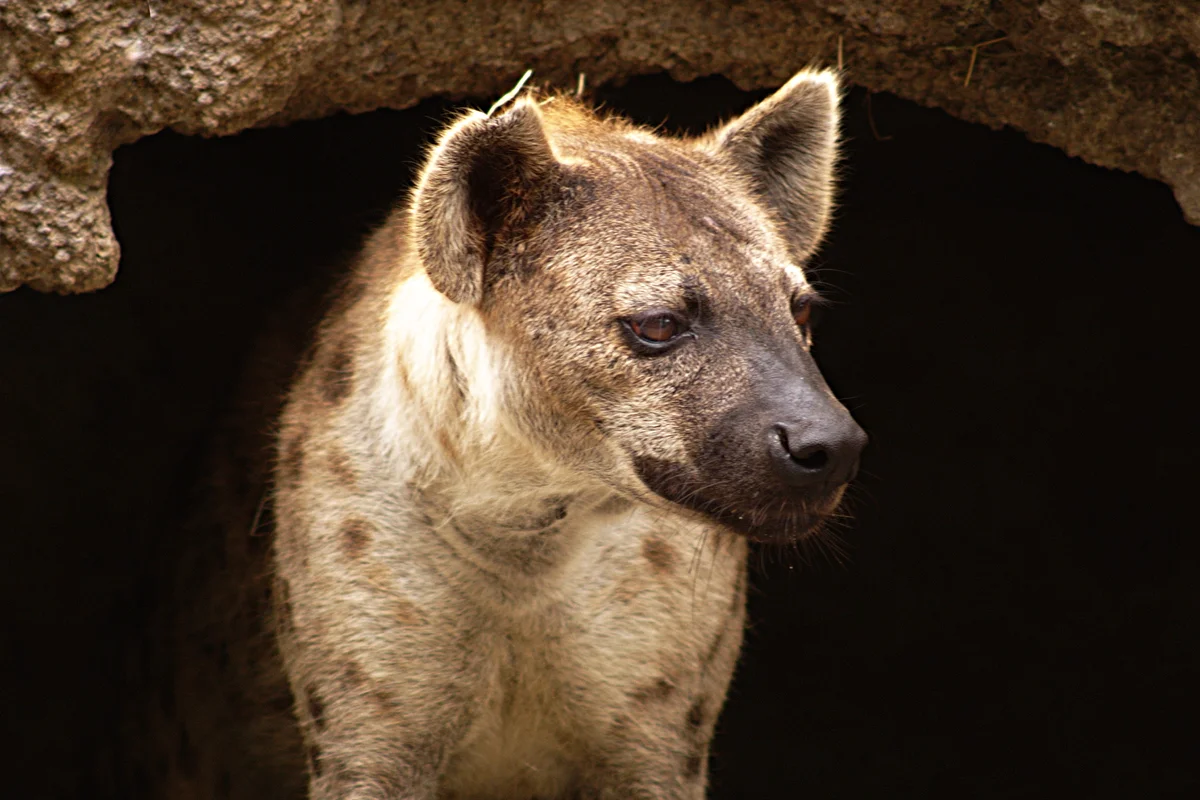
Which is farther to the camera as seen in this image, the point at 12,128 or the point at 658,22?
the point at 658,22

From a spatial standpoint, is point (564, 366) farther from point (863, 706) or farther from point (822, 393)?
point (863, 706)

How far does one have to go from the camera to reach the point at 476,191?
258 cm

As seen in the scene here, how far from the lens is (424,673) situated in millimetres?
2820

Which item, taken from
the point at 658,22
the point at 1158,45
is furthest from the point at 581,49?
the point at 1158,45

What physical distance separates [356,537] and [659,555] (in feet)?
1.82

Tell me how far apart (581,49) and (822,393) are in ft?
4.23

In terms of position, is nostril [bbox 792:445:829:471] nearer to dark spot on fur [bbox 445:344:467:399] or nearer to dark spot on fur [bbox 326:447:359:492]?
dark spot on fur [bbox 445:344:467:399]

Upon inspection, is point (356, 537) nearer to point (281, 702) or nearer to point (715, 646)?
point (715, 646)

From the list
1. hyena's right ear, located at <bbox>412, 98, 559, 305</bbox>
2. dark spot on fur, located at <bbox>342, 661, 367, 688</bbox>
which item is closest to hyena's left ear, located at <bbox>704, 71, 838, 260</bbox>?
hyena's right ear, located at <bbox>412, 98, 559, 305</bbox>

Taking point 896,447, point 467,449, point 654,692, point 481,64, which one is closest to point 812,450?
point 467,449

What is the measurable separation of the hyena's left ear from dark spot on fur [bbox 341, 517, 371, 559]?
0.94 meters

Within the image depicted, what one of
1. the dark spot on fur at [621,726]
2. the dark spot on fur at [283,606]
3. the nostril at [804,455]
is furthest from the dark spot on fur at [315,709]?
the nostril at [804,455]

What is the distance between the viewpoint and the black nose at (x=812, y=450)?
2.29 m

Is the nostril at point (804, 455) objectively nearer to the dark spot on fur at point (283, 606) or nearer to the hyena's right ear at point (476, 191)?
the hyena's right ear at point (476, 191)
